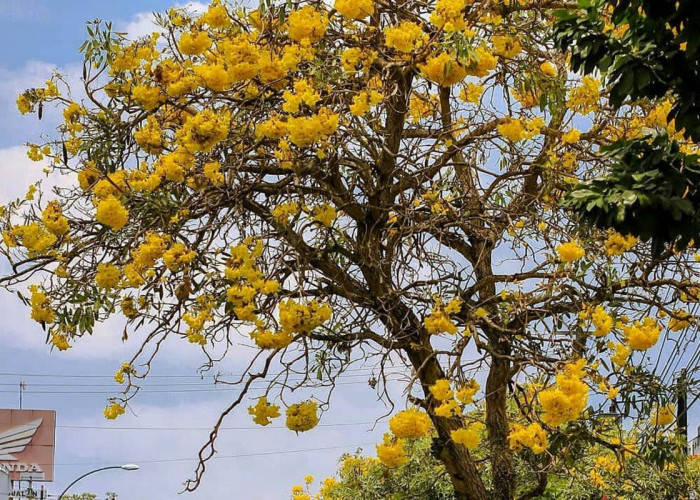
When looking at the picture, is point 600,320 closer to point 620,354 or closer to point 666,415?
point 620,354

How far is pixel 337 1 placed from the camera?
18.6ft

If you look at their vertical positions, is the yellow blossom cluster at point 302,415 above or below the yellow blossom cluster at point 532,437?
above

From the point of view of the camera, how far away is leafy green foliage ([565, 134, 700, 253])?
14.2ft

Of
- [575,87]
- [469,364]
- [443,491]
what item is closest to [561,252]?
[469,364]

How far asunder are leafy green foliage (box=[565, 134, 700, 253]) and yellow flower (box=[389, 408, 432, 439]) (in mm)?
1511

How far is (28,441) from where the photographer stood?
4416 cm

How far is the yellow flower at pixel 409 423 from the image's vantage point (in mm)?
5512

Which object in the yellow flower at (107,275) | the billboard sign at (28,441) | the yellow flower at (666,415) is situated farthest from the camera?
the billboard sign at (28,441)

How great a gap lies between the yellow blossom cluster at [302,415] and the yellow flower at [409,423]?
558 millimetres

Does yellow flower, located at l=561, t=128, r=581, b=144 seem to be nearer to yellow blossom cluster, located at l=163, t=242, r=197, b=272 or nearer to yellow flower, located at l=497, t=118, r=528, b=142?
yellow flower, located at l=497, t=118, r=528, b=142

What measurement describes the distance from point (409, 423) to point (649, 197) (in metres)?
1.82

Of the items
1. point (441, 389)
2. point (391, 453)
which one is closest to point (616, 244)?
point (441, 389)

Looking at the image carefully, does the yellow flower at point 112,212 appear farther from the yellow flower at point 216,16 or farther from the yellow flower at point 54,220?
the yellow flower at point 216,16

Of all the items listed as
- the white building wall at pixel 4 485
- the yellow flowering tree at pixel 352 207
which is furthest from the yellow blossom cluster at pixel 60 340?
the white building wall at pixel 4 485
